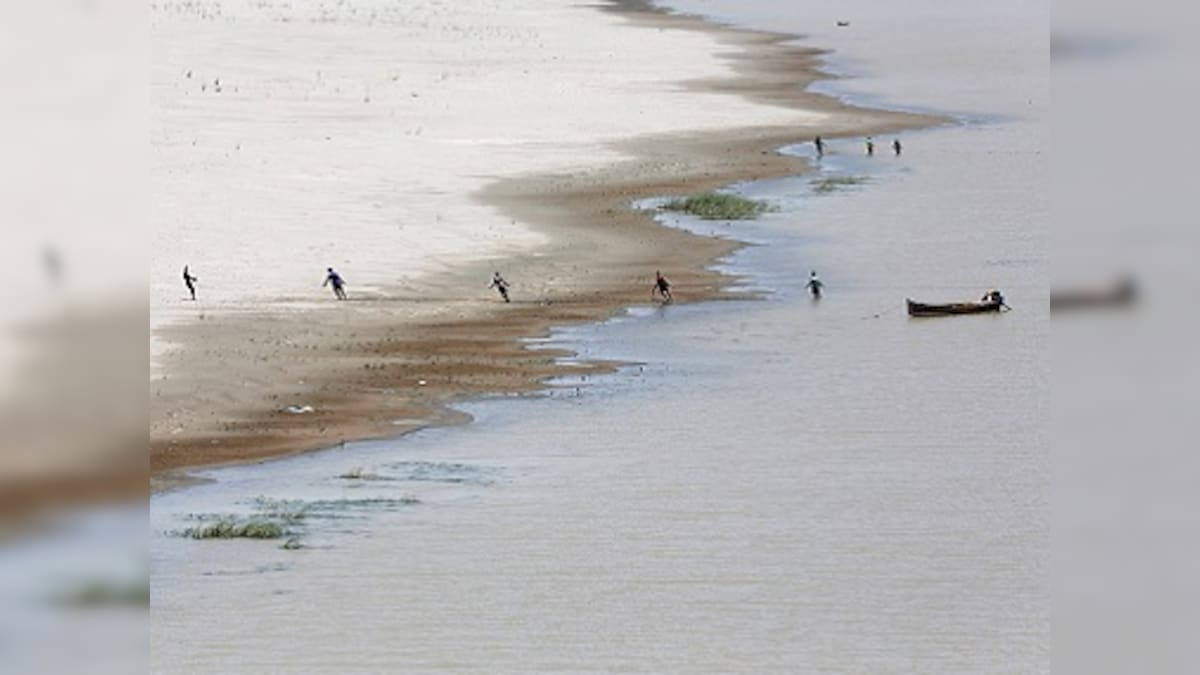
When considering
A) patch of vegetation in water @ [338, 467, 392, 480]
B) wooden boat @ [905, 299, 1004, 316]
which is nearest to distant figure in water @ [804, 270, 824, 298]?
wooden boat @ [905, 299, 1004, 316]

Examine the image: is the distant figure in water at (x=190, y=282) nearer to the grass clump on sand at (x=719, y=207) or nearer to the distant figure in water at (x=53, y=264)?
the grass clump on sand at (x=719, y=207)

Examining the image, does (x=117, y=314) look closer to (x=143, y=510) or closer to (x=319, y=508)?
(x=143, y=510)

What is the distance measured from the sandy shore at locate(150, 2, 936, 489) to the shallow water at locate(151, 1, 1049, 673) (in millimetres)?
830

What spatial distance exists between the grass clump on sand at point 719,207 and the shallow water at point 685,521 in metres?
8.68

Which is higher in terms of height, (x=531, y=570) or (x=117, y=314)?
(x=117, y=314)

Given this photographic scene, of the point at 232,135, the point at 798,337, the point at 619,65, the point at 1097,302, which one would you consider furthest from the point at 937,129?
the point at 1097,302

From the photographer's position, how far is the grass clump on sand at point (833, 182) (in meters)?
46.1

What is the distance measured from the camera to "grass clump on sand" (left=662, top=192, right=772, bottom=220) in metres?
42.4

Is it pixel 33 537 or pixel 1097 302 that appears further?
pixel 1097 302

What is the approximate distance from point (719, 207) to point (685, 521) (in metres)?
22.6

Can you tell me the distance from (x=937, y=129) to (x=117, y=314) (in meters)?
54.0

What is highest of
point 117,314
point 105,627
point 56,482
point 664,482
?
point 117,314

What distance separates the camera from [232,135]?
48375mm

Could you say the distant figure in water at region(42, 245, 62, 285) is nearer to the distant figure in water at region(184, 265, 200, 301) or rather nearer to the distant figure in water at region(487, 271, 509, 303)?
the distant figure in water at region(184, 265, 200, 301)
